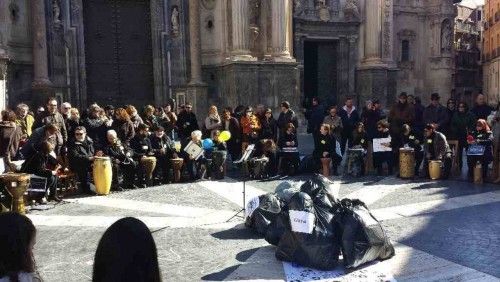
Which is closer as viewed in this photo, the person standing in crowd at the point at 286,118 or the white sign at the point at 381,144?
the white sign at the point at 381,144

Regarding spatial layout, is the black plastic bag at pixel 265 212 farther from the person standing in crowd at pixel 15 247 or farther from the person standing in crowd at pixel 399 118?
the person standing in crowd at pixel 399 118

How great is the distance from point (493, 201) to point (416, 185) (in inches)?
76.5

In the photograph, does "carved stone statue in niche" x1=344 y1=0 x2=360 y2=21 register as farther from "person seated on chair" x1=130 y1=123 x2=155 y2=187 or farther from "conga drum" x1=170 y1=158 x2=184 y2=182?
"person seated on chair" x1=130 y1=123 x2=155 y2=187

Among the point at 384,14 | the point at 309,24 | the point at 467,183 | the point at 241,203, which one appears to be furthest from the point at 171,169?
the point at 384,14

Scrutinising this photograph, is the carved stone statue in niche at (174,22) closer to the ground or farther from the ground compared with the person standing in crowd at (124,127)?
farther from the ground

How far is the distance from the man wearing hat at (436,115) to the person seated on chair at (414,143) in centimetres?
65

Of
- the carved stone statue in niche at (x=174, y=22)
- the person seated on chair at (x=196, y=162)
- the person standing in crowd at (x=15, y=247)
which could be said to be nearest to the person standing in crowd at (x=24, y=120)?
the person seated on chair at (x=196, y=162)

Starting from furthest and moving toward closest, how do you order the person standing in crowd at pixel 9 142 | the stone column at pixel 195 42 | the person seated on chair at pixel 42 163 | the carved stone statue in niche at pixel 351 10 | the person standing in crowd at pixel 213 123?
the carved stone statue in niche at pixel 351 10, the stone column at pixel 195 42, the person standing in crowd at pixel 213 123, the person standing in crowd at pixel 9 142, the person seated on chair at pixel 42 163

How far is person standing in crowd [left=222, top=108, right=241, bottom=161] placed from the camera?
1345 centimetres

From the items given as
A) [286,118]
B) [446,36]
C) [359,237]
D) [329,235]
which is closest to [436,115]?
[286,118]

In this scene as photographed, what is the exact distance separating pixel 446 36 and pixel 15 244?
78.6ft

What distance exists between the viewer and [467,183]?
11188mm

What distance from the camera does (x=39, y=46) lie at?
16.8 metres

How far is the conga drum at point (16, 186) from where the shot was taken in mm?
8609
